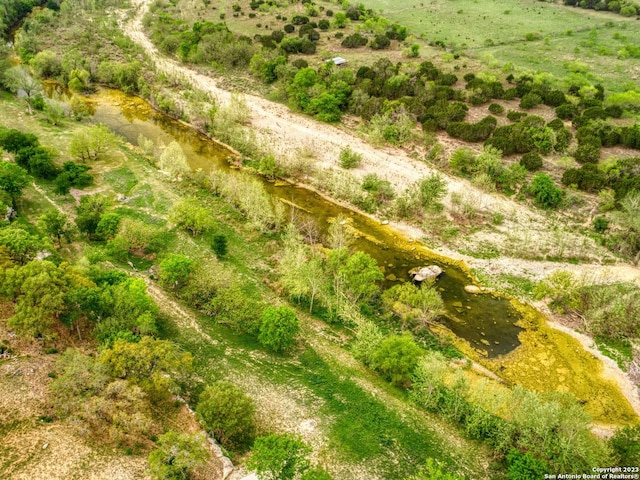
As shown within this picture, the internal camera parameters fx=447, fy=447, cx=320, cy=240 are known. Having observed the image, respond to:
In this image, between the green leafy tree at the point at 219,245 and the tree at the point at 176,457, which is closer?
the tree at the point at 176,457

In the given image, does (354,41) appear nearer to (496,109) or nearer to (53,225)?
(496,109)

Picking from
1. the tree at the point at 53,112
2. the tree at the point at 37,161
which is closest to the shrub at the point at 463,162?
the tree at the point at 37,161

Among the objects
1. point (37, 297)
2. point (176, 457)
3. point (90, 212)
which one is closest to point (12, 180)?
point (90, 212)

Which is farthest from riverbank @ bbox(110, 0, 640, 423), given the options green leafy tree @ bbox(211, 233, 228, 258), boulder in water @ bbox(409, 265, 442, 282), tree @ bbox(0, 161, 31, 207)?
tree @ bbox(0, 161, 31, 207)

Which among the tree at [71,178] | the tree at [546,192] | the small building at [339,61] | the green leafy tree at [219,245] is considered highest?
the small building at [339,61]

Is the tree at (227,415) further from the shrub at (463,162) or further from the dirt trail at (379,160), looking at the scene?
the shrub at (463,162)

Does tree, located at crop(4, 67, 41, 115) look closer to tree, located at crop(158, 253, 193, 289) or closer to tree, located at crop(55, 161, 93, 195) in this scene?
tree, located at crop(55, 161, 93, 195)
